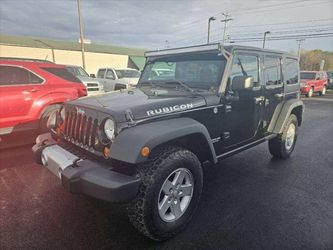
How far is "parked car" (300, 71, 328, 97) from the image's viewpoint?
691 inches

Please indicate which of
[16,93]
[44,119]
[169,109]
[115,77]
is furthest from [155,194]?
[115,77]

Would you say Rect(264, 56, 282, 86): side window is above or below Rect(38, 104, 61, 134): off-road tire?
above

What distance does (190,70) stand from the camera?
12.5 feet

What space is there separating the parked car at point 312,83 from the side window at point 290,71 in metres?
13.5

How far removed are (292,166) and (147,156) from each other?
359 centimetres

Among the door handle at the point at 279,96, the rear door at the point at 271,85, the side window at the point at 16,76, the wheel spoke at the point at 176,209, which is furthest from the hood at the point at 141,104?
the side window at the point at 16,76

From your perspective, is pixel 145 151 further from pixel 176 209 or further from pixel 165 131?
pixel 176 209

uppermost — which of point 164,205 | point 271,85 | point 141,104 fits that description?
point 271,85

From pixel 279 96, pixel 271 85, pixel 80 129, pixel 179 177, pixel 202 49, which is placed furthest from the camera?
pixel 279 96

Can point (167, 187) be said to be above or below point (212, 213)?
above

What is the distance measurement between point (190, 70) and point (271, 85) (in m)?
1.58

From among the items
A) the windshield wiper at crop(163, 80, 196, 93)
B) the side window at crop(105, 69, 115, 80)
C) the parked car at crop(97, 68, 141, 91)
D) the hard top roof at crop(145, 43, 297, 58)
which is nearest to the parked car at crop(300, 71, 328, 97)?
the parked car at crop(97, 68, 141, 91)

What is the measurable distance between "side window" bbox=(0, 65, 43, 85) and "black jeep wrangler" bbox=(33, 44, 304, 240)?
2868 mm

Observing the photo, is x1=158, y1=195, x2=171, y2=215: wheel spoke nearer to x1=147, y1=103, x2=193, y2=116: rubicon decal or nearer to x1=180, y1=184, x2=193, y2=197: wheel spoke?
x1=180, y1=184, x2=193, y2=197: wheel spoke
